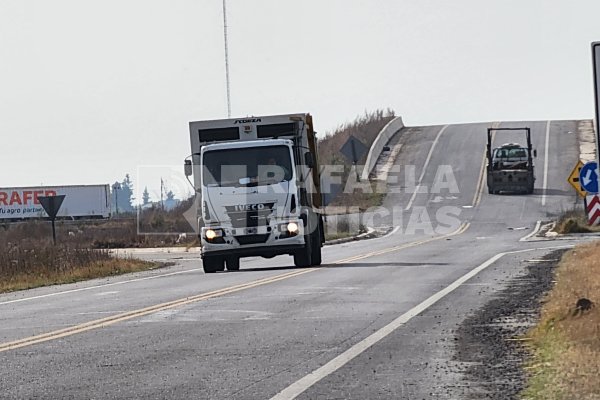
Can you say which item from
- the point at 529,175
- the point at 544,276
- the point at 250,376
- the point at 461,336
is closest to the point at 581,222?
the point at 529,175

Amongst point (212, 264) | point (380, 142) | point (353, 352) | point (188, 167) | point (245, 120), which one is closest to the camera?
point (353, 352)

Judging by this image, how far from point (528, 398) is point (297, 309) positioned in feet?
26.5

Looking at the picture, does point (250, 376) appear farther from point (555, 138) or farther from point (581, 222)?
point (555, 138)

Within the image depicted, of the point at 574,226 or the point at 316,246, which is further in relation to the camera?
the point at 574,226

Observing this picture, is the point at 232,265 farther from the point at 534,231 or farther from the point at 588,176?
the point at 534,231

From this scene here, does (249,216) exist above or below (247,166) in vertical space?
below

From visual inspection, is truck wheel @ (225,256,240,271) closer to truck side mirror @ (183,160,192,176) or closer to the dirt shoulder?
truck side mirror @ (183,160,192,176)

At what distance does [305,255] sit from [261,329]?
13350 mm

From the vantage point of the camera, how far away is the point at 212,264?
1132 inches

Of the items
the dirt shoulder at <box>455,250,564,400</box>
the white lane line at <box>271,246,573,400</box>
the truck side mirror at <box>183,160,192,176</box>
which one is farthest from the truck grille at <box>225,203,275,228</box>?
the dirt shoulder at <box>455,250,564,400</box>

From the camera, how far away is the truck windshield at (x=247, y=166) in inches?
1057

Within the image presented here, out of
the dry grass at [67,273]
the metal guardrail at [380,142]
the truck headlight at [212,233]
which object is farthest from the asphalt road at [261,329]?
the metal guardrail at [380,142]

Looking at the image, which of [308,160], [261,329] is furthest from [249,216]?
[261,329]

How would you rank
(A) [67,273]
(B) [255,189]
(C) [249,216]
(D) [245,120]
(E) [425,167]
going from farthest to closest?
(E) [425,167], (A) [67,273], (D) [245,120], (C) [249,216], (B) [255,189]
